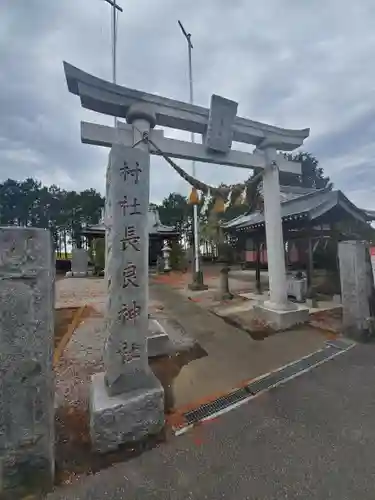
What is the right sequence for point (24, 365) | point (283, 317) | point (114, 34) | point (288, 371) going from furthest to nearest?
point (114, 34) → point (283, 317) → point (288, 371) → point (24, 365)

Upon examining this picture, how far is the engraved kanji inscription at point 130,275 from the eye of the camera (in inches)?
106

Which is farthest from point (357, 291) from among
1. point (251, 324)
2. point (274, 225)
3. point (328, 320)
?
point (251, 324)

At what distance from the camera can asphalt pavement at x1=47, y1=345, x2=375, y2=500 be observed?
6.46 ft

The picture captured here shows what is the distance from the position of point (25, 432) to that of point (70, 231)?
38006 mm

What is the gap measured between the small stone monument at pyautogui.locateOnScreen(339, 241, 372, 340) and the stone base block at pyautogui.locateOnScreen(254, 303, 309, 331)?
88 centimetres

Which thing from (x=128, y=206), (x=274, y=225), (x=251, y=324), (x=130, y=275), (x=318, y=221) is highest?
(x=318, y=221)

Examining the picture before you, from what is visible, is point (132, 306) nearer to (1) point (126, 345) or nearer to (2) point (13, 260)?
(1) point (126, 345)

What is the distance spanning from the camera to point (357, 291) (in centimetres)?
539

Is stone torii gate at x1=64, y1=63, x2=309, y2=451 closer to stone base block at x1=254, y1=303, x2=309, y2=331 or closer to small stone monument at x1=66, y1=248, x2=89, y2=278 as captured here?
stone base block at x1=254, y1=303, x2=309, y2=331

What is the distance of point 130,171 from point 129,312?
148cm

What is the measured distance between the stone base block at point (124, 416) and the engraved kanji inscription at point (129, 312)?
71cm

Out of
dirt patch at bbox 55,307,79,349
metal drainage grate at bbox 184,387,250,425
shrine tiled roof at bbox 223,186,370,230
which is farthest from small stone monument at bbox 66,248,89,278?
metal drainage grate at bbox 184,387,250,425

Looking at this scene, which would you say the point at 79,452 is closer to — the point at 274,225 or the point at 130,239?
the point at 130,239

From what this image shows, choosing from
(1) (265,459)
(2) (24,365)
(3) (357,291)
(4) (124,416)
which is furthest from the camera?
(3) (357,291)
